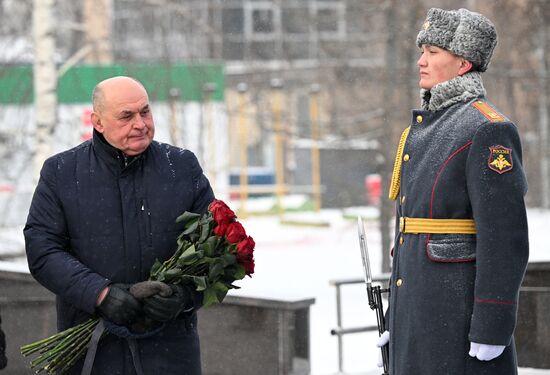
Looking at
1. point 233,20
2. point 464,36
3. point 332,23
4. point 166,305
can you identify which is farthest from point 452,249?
point 233,20

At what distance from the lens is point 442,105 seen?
449cm

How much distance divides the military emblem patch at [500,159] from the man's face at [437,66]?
1.17 ft

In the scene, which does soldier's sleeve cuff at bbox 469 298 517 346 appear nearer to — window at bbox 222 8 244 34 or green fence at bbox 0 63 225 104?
green fence at bbox 0 63 225 104

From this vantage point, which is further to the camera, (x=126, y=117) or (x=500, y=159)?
(x=126, y=117)

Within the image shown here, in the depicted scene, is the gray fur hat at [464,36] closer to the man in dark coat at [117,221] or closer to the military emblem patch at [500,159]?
the military emblem patch at [500,159]

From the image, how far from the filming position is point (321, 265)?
60.2 feet

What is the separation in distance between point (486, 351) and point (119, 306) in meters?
1.26

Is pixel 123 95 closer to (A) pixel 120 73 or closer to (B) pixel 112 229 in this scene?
(B) pixel 112 229

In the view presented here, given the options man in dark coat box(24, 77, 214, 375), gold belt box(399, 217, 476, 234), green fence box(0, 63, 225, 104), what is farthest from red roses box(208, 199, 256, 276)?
green fence box(0, 63, 225, 104)

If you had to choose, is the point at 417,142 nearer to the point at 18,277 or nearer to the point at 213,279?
the point at 213,279

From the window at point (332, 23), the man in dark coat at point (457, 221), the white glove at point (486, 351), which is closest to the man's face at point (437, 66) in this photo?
the man in dark coat at point (457, 221)

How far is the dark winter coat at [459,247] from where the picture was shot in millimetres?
4191

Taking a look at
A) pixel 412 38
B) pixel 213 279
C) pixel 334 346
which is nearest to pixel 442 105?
pixel 213 279

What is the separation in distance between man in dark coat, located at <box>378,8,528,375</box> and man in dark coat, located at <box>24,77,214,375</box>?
81 centimetres
